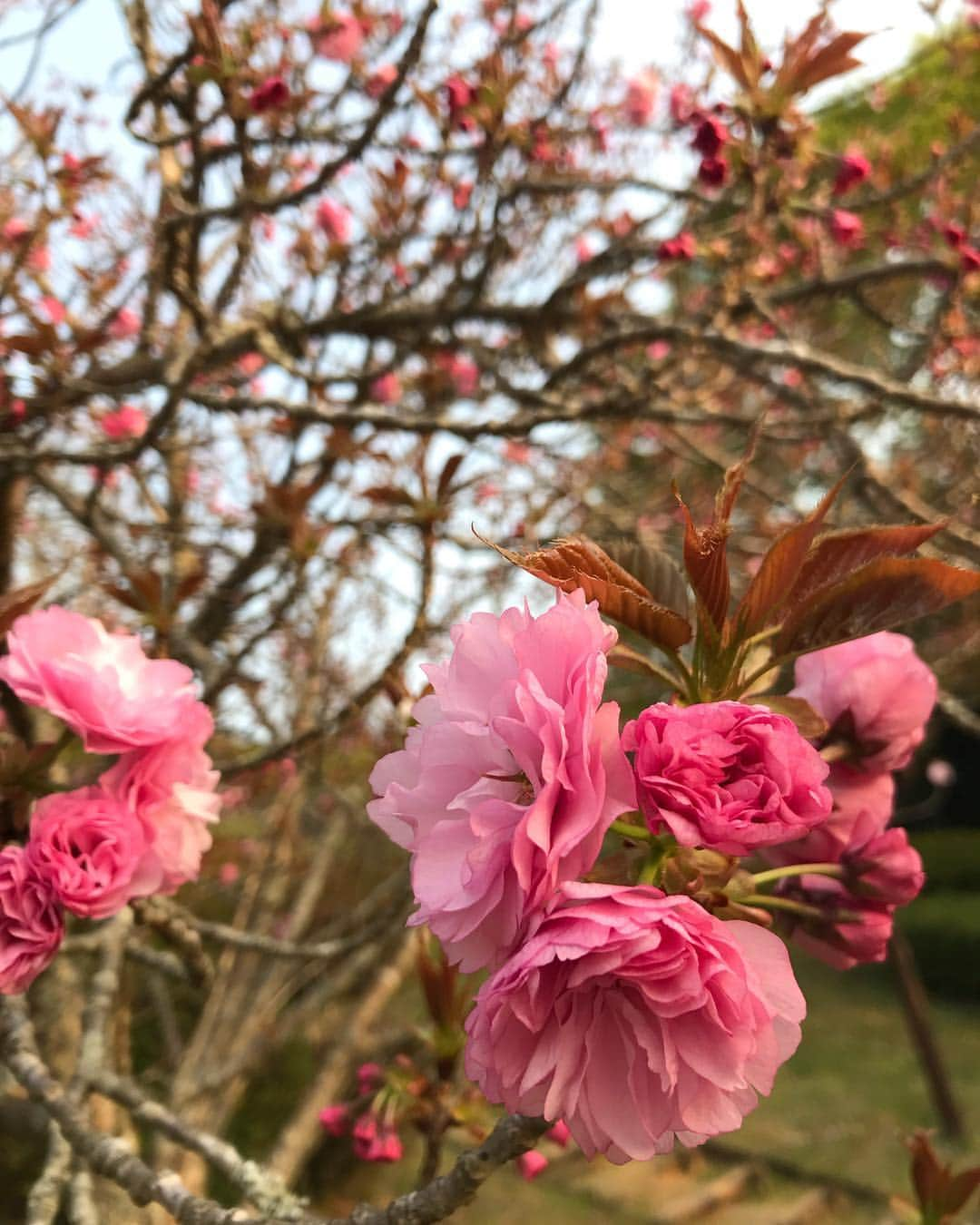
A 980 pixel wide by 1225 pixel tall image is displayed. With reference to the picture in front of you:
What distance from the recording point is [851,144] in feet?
10.1

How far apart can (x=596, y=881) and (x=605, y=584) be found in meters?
0.19

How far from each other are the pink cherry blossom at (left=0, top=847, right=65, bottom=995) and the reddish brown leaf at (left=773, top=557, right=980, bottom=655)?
2.25ft

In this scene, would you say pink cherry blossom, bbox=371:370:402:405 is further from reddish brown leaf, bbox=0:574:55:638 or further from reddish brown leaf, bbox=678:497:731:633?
reddish brown leaf, bbox=678:497:731:633

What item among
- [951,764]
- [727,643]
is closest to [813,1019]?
[951,764]

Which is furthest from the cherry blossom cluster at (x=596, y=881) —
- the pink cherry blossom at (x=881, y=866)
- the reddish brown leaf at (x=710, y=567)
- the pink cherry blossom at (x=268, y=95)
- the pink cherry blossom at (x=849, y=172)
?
the pink cherry blossom at (x=849, y=172)

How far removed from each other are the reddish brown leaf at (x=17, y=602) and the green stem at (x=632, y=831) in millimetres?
580

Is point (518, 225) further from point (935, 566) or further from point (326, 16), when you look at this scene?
point (935, 566)

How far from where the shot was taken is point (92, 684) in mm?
849

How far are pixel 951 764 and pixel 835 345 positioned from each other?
17.2 ft

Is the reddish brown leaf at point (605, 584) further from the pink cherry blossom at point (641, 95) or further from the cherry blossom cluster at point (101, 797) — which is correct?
the pink cherry blossom at point (641, 95)

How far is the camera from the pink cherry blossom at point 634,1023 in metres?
0.49

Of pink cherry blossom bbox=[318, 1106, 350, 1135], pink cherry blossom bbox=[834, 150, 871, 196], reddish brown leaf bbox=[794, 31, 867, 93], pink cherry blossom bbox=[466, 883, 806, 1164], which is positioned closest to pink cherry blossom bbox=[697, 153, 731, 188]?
reddish brown leaf bbox=[794, 31, 867, 93]

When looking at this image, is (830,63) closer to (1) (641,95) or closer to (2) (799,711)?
(2) (799,711)

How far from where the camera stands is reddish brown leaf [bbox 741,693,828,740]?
0.63 metres
